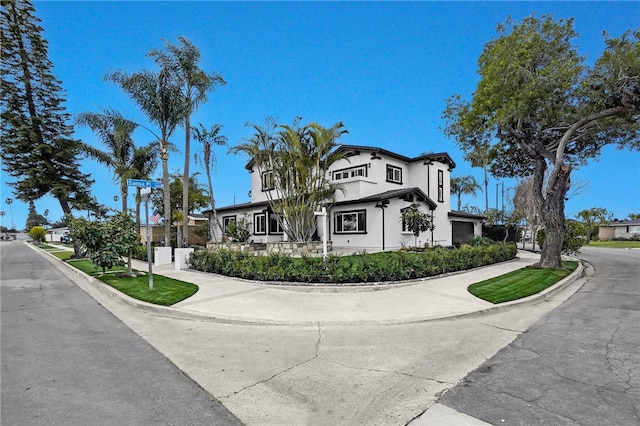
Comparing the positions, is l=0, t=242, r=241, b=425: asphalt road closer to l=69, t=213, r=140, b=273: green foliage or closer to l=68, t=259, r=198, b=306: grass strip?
l=68, t=259, r=198, b=306: grass strip

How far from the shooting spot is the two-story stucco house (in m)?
21.4

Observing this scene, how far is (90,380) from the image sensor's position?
173 inches

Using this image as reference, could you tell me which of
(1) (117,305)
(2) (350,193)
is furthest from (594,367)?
(2) (350,193)

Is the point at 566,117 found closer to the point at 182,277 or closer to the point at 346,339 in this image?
the point at 346,339

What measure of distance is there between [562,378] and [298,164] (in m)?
15.0

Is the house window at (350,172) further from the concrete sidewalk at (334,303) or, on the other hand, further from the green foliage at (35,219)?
the green foliage at (35,219)

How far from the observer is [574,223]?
66.7 ft

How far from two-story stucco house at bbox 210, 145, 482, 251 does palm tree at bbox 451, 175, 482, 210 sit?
14628 mm

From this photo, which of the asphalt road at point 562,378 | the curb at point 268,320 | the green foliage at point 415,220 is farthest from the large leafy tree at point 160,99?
the asphalt road at point 562,378

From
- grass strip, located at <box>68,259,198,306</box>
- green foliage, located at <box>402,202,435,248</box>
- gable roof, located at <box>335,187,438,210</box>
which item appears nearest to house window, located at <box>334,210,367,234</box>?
gable roof, located at <box>335,187,438,210</box>

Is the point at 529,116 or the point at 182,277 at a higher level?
the point at 529,116

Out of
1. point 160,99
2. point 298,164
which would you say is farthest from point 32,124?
point 298,164

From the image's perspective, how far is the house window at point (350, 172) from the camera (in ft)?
78.6

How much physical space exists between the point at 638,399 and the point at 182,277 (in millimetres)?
13226
